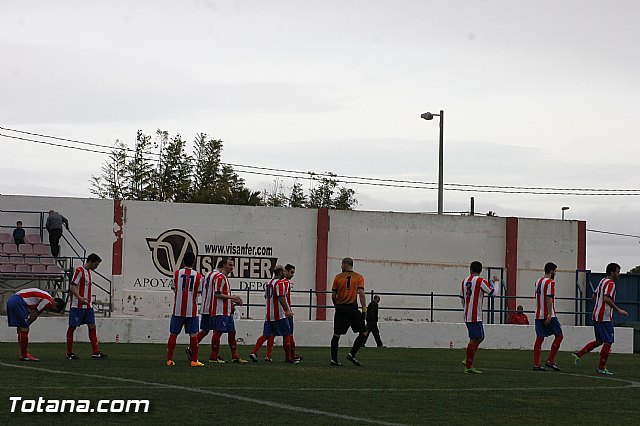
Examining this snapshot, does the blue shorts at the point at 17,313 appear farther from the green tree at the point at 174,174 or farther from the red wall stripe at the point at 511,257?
the green tree at the point at 174,174

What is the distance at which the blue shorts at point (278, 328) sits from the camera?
72.5 ft

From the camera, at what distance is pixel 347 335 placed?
3488 centimetres

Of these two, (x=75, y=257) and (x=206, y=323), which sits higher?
(x=75, y=257)

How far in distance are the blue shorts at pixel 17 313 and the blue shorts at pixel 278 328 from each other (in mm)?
4553

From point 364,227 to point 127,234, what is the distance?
29.7 ft

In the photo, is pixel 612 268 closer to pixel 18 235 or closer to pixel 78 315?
pixel 78 315

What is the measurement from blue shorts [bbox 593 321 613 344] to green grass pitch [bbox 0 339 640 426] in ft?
2.28

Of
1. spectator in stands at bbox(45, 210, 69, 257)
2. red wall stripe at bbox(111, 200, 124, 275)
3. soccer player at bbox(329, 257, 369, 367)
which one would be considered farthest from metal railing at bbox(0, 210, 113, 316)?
soccer player at bbox(329, 257, 369, 367)

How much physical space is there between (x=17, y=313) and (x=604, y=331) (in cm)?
1057

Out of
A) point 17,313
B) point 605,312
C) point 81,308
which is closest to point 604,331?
point 605,312

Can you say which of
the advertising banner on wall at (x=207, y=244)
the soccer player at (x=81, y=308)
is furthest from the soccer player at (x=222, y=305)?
the advertising banner on wall at (x=207, y=244)

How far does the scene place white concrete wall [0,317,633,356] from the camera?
3250cm

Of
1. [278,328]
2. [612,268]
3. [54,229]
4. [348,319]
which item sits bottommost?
[278,328]

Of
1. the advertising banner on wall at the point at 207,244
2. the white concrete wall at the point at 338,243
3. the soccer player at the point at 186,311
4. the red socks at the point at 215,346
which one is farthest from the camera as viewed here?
the advertising banner on wall at the point at 207,244
